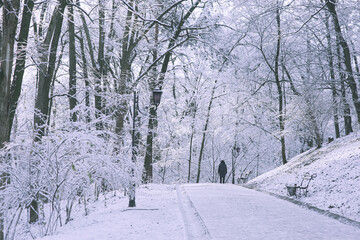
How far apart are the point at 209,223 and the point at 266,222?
4.66ft

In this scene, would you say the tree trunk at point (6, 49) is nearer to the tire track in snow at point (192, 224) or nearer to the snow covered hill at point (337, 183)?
the tire track in snow at point (192, 224)

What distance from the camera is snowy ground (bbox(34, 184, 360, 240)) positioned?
6973 millimetres

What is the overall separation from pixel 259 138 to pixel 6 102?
31124mm

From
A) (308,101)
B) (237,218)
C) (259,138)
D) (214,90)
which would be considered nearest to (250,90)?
(214,90)

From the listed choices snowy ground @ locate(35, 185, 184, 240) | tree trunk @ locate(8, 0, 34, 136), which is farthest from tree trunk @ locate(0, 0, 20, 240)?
snowy ground @ locate(35, 185, 184, 240)

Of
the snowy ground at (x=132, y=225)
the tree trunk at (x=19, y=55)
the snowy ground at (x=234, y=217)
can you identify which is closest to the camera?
the snowy ground at (x=132, y=225)

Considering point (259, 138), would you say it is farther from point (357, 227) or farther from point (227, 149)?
point (357, 227)

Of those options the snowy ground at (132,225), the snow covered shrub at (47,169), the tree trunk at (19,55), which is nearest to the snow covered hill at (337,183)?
the snowy ground at (132,225)

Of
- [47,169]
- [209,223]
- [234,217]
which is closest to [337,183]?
[234,217]

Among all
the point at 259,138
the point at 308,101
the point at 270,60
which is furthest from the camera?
the point at 259,138

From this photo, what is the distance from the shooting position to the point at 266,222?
8297mm

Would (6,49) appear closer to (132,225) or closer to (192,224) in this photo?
(132,225)

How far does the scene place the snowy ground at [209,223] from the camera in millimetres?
6973

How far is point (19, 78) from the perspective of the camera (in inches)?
370
